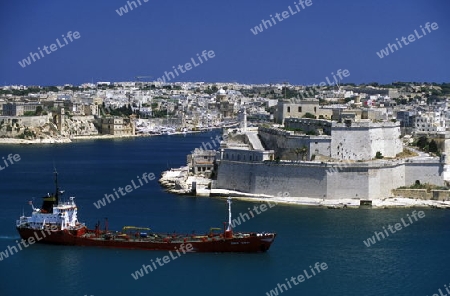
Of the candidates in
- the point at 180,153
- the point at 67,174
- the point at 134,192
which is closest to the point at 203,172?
the point at 134,192

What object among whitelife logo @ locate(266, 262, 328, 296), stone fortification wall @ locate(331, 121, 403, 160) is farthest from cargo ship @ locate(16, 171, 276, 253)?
stone fortification wall @ locate(331, 121, 403, 160)

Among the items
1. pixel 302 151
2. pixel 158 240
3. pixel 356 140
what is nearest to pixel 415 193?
pixel 356 140

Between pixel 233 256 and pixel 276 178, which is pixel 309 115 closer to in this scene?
pixel 276 178

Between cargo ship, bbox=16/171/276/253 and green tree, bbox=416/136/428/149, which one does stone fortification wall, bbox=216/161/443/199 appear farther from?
green tree, bbox=416/136/428/149

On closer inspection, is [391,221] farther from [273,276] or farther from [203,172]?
[203,172]

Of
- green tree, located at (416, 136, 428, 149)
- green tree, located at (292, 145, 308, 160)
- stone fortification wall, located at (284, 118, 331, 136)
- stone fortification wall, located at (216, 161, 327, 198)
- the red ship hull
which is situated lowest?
the red ship hull

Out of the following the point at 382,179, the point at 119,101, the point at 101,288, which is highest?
the point at 119,101
